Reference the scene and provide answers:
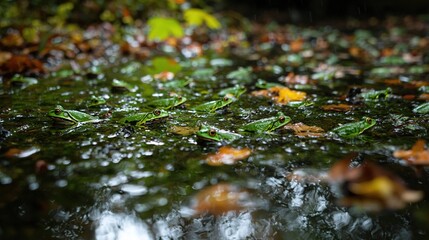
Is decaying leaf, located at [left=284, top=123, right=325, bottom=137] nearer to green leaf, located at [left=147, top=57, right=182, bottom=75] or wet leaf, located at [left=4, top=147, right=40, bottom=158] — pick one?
wet leaf, located at [left=4, top=147, right=40, bottom=158]

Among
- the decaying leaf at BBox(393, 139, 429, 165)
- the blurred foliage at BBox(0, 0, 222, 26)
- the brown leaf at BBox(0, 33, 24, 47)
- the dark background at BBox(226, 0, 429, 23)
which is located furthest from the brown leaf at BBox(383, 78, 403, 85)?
the dark background at BBox(226, 0, 429, 23)

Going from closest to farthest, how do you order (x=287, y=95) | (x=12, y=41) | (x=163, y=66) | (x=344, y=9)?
1. (x=287, y=95)
2. (x=163, y=66)
3. (x=12, y=41)
4. (x=344, y=9)

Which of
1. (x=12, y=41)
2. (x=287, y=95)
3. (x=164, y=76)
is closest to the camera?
(x=287, y=95)

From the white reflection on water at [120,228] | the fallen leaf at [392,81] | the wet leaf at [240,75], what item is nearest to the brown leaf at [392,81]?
the fallen leaf at [392,81]

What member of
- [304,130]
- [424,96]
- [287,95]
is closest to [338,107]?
[287,95]

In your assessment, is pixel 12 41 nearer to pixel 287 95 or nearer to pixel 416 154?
pixel 287 95

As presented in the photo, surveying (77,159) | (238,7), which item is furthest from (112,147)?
(238,7)

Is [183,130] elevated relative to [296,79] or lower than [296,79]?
elevated
